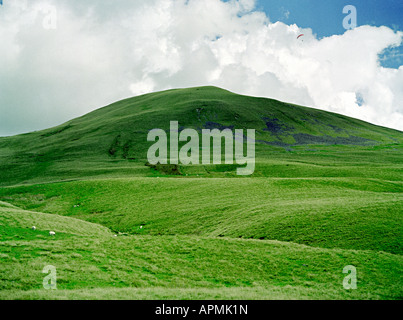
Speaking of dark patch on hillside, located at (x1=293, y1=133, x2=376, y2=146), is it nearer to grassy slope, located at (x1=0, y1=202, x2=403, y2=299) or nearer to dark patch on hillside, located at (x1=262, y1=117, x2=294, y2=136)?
dark patch on hillside, located at (x1=262, y1=117, x2=294, y2=136)
